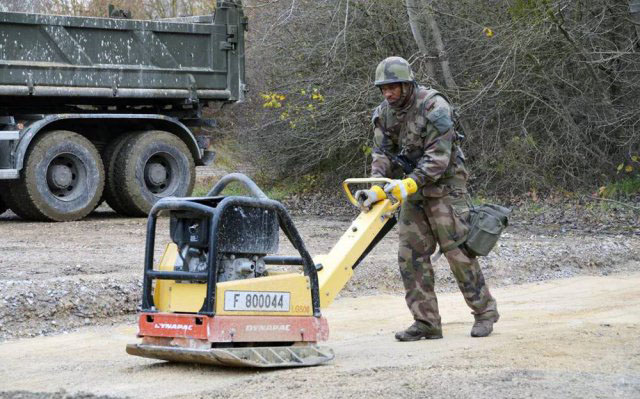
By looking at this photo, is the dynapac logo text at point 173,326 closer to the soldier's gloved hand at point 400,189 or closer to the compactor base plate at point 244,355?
the compactor base plate at point 244,355

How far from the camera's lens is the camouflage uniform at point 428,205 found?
23.6 feet

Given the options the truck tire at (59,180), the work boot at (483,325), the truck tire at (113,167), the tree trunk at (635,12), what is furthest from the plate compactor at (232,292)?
the tree trunk at (635,12)

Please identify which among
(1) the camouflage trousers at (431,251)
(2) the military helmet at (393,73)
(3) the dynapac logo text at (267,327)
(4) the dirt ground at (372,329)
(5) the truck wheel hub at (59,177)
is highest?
(2) the military helmet at (393,73)

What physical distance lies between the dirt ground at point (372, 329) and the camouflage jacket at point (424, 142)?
3.48 feet

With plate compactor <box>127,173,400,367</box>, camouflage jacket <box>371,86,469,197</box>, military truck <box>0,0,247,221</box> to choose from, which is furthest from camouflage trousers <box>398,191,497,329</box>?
military truck <box>0,0,247,221</box>

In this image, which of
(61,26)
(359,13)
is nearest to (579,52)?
(359,13)

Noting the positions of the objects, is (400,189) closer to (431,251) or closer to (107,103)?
(431,251)

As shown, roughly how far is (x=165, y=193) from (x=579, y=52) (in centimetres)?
663

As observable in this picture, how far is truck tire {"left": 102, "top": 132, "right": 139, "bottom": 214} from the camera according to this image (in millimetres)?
16078

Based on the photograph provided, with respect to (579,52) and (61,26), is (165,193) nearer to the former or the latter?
(61,26)

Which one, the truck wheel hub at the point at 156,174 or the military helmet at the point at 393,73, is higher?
the military helmet at the point at 393,73

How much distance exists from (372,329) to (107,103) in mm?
8623

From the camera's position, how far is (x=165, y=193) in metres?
16.5

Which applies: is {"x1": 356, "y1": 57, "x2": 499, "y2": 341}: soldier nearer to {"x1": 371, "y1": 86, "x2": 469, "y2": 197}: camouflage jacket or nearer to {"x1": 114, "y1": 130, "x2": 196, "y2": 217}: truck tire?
{"x1": 371, "y1": 86, "x2": 469, "y2": 197}: camouflage jacket
